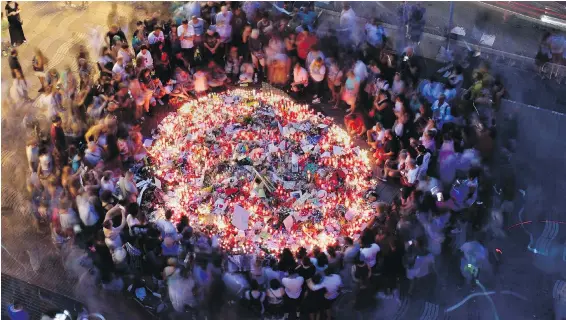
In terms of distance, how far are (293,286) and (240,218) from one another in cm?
255

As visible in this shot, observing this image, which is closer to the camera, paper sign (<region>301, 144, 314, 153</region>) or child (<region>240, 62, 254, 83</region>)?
paper sign (<region>301, 144, 314, 153</region>)

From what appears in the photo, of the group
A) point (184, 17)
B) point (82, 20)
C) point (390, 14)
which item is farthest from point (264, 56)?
point (82, 20)

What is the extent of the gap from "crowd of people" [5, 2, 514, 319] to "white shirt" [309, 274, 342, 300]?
20 mm

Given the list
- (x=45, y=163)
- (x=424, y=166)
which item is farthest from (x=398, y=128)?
(x=45, y=163)

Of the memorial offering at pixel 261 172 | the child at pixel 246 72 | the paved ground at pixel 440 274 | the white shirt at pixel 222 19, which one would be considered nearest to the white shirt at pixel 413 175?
the paved ground at pixel 440 274

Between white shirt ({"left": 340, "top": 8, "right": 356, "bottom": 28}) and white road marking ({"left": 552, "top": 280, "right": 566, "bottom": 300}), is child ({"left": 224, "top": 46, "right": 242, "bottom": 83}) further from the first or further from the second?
white road marking ({"left": 552, "top": 280, "right": 566, "bottom": 300})

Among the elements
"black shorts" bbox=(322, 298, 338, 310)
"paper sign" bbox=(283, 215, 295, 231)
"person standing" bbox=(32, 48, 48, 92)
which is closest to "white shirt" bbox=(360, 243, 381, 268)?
"black shorts" bbox=(322, 298, 338, 310)

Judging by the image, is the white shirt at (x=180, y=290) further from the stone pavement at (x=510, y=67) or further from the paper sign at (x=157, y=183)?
the stone pavement at (x=510, y=67)

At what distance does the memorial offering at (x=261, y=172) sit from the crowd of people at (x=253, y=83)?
1.54 feet

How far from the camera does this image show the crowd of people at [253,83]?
11.6m

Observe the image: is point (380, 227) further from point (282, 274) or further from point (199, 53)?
point (199, 53)

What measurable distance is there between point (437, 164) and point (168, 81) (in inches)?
278

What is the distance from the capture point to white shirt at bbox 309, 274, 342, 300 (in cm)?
1114


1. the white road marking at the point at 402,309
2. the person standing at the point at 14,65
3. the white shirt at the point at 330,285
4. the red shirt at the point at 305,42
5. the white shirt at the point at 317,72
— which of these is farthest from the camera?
the red shirt at the point at 305,42
